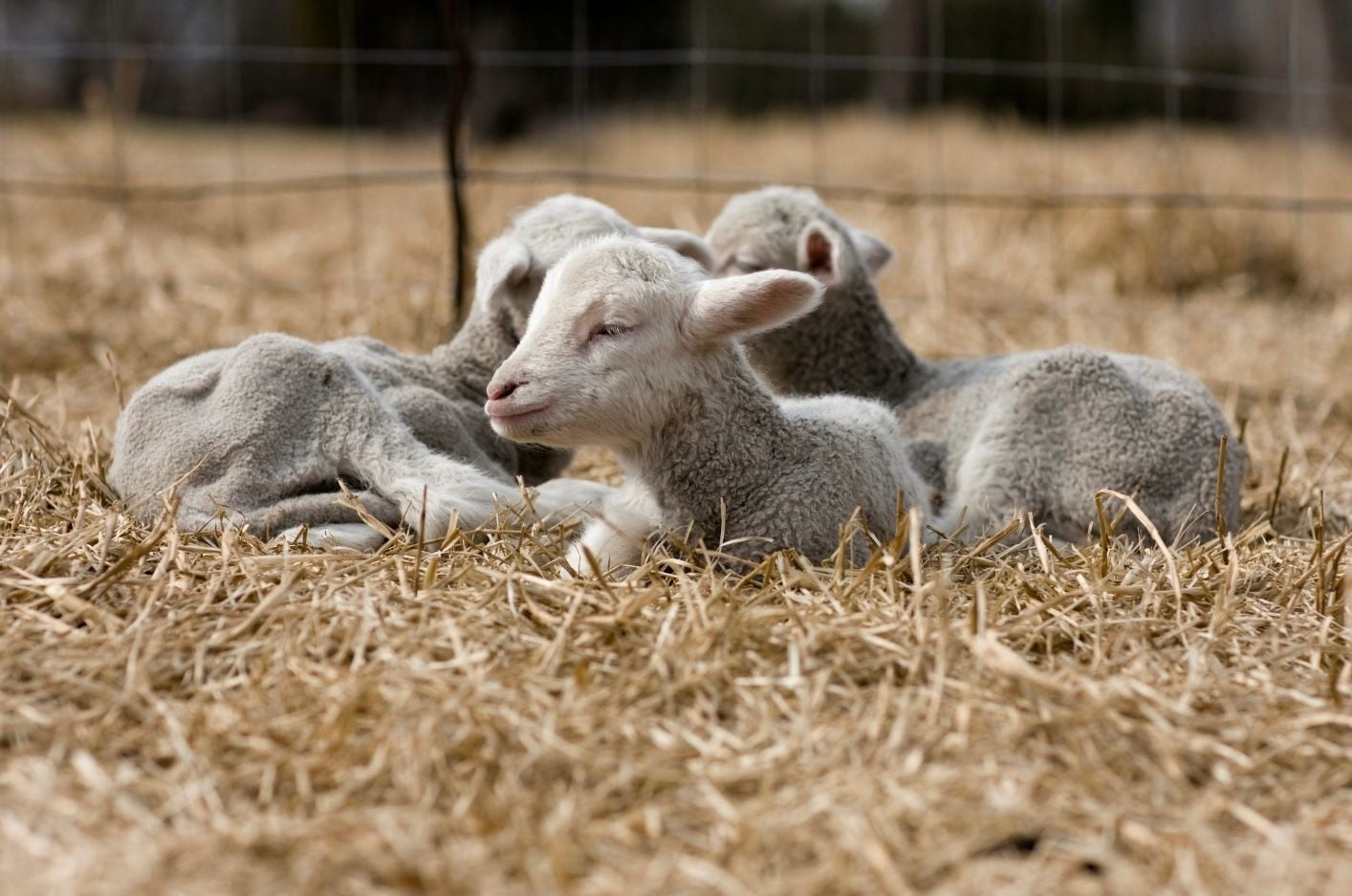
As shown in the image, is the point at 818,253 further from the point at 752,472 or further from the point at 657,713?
the point at 657,713

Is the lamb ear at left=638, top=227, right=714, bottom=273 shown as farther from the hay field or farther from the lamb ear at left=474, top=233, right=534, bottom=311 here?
the hay field

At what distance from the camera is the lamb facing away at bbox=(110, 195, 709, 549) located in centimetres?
352

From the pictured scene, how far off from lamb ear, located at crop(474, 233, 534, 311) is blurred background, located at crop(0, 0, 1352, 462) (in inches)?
48.1

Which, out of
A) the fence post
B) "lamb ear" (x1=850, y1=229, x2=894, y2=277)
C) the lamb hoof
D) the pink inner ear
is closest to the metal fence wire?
the fence post

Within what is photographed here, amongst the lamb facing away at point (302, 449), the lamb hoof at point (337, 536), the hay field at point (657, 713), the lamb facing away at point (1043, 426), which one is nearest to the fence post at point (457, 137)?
the hay field at point (657, 713)

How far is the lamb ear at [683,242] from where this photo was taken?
13.7 feet

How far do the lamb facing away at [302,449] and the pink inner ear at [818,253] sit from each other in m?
0.96

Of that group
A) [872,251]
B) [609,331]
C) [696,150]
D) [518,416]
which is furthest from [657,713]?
[696,150]

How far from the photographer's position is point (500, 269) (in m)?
3.97

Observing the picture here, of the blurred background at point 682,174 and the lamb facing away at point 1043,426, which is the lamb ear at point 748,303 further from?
the blurred background at point 682,174

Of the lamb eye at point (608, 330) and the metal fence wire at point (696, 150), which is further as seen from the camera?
the metal fence wire at point (696, 150)

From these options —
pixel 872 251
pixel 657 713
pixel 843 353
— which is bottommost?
pixel 657 713

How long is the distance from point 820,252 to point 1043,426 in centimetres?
91

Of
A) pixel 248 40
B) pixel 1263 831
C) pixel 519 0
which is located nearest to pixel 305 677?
pixel 1263 831
